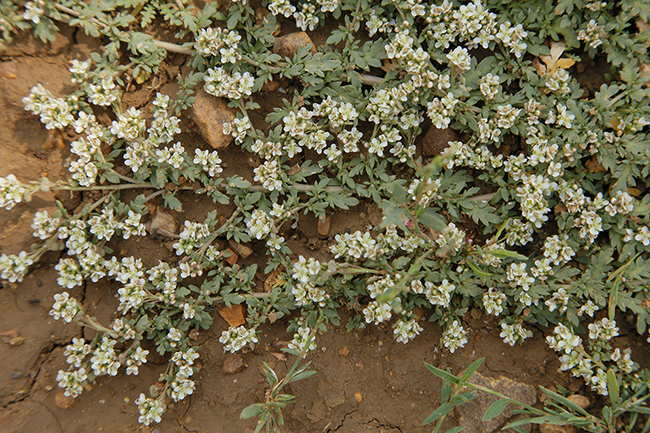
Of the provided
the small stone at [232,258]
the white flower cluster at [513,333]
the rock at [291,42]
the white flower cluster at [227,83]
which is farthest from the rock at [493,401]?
the rock at [291,42]

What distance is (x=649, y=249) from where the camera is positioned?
4027 mm

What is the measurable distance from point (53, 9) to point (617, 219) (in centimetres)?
590

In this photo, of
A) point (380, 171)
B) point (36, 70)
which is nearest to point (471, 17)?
point (380, 171)

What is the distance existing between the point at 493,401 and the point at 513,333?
0.70m

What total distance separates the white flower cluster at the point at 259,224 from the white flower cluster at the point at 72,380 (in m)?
2.11

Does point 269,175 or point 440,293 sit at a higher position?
point 269,175

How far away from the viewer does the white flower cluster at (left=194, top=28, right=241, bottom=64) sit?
413cm

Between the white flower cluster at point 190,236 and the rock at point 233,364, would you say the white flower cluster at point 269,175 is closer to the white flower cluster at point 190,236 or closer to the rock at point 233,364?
the white flower cluster at point 190,236

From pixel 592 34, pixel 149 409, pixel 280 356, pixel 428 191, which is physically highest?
pixel 592 34

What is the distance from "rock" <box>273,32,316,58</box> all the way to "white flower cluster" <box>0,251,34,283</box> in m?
3.25

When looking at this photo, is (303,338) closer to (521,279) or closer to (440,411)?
(440,411)

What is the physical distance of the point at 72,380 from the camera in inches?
158

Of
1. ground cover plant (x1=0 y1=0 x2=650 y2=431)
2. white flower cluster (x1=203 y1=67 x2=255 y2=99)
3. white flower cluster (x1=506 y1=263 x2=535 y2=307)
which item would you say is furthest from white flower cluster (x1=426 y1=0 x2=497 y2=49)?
white flower cluster (x1=506 y1=263 x2=535 y2=307)

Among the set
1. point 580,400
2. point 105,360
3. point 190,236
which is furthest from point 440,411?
point 105,360
